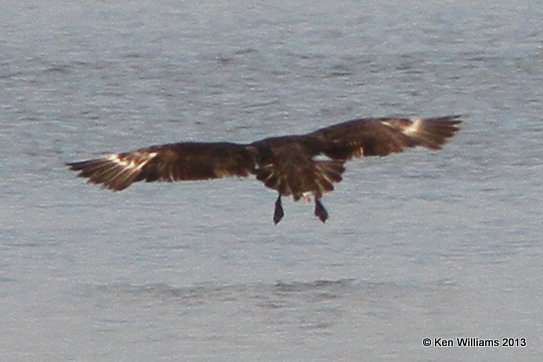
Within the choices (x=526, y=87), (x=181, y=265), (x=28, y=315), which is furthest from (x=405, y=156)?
(x=28, y=315)

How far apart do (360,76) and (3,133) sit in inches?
94.9

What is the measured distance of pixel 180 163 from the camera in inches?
319

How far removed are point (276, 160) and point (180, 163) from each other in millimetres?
453

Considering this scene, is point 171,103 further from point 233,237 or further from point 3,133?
point 233,237

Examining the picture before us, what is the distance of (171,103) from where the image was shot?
10938 millimetres

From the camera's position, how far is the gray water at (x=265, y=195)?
7.05 metres

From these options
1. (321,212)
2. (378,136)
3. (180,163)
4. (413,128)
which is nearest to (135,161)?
(180,163)

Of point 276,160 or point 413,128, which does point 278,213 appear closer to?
point 276,160

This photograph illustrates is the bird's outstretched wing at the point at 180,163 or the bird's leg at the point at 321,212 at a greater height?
the bird's outstretched wing at the point at 180,163

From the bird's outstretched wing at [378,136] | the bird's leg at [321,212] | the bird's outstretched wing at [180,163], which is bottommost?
the bird's leg at [321,212]

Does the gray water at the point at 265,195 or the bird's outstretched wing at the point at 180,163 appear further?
the bird's outstretched wing at the point at 180,163

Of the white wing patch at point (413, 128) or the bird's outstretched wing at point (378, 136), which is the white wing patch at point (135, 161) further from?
the white wing patch at point (413, 128)

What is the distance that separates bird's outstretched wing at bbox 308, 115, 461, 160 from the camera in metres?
8.23

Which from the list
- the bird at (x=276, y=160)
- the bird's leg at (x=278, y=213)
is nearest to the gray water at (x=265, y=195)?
the bird's leg at (x=278, y=213)
